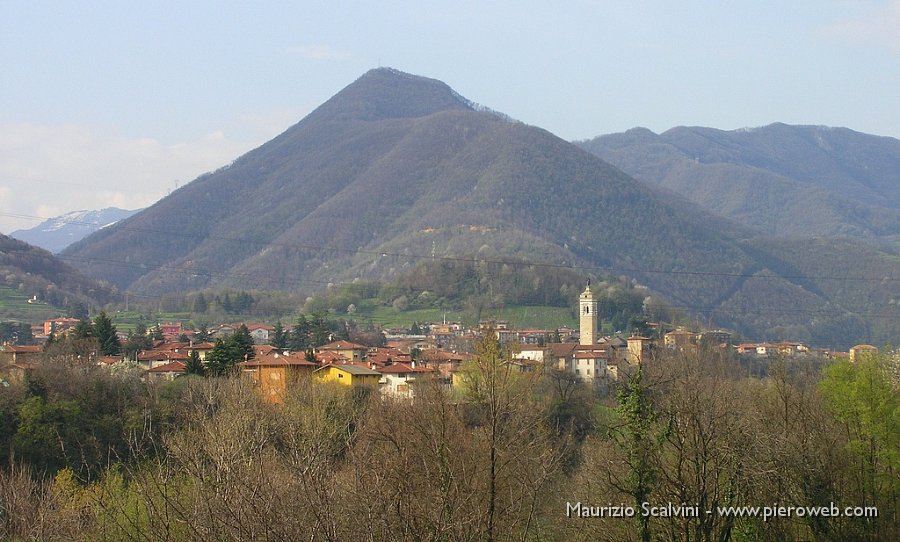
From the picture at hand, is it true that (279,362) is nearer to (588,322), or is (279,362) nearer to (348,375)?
(348,375)

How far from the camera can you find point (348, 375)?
66.9m

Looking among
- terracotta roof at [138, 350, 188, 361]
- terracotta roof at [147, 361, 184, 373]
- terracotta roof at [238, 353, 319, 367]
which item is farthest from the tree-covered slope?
terracotta roof at [147, 361, 184, 373]

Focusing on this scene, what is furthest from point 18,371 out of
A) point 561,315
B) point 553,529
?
point 561,315

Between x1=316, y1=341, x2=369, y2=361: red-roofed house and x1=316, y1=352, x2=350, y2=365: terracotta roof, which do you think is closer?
x1=316, y1=352, x2=350, y2=365: terracotta roof

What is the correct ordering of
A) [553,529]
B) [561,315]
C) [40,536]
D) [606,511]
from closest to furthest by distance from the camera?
[40,536]
[606,511]
[553,529]
[561,315]

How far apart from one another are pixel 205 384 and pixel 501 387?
20.4 meters

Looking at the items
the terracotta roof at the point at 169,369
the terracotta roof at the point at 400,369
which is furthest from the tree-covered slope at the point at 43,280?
the terracotta roof at the point at 169,369

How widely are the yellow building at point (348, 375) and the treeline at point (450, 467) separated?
12.7 m

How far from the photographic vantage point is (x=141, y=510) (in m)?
29.2

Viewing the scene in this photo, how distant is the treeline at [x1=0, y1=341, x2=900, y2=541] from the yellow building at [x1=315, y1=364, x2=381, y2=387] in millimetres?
12665

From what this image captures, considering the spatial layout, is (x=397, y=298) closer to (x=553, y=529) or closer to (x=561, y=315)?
(x=561, y=315)

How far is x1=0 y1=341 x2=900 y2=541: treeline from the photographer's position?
18578 mm

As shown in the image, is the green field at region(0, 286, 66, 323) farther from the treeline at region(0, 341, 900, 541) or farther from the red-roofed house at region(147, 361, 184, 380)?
the treeline at region(0, 341, 900, 541)

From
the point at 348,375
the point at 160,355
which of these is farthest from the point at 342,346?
the point at 348,375
